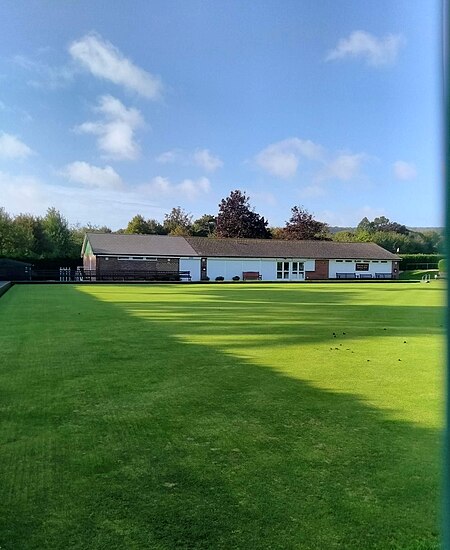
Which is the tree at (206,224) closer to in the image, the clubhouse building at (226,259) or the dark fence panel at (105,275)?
the clubhouse building at (226,259)

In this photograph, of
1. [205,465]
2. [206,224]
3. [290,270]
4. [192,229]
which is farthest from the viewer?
[206,224]

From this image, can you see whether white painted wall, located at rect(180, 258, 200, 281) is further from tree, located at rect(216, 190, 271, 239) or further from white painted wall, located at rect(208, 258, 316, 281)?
tree, located at rect(216, 190, 271, 239)

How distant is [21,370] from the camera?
5852 mm

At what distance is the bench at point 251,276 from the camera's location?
45188 mm

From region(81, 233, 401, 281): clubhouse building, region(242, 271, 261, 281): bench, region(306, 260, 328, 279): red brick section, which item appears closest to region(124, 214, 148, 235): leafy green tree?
region(81, 233, 401, 281): clubhouse building

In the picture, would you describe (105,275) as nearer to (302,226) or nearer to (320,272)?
(320,272)

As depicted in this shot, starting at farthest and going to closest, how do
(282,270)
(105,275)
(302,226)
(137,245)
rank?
1. (302,226)
2. (282,270)
3. (137,245)
4. (105,275)

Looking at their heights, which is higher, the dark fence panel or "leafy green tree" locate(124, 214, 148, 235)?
"leafy green tree" locate(124, 214, 148, 235)

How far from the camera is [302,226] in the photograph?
70.1m

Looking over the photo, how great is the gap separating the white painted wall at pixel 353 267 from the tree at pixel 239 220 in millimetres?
24499

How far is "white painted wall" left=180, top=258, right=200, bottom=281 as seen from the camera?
42.8 meters

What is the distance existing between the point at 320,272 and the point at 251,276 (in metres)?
7.73

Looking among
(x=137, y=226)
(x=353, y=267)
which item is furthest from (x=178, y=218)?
(x=353, y=267)

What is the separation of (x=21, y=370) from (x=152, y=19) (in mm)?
15948
